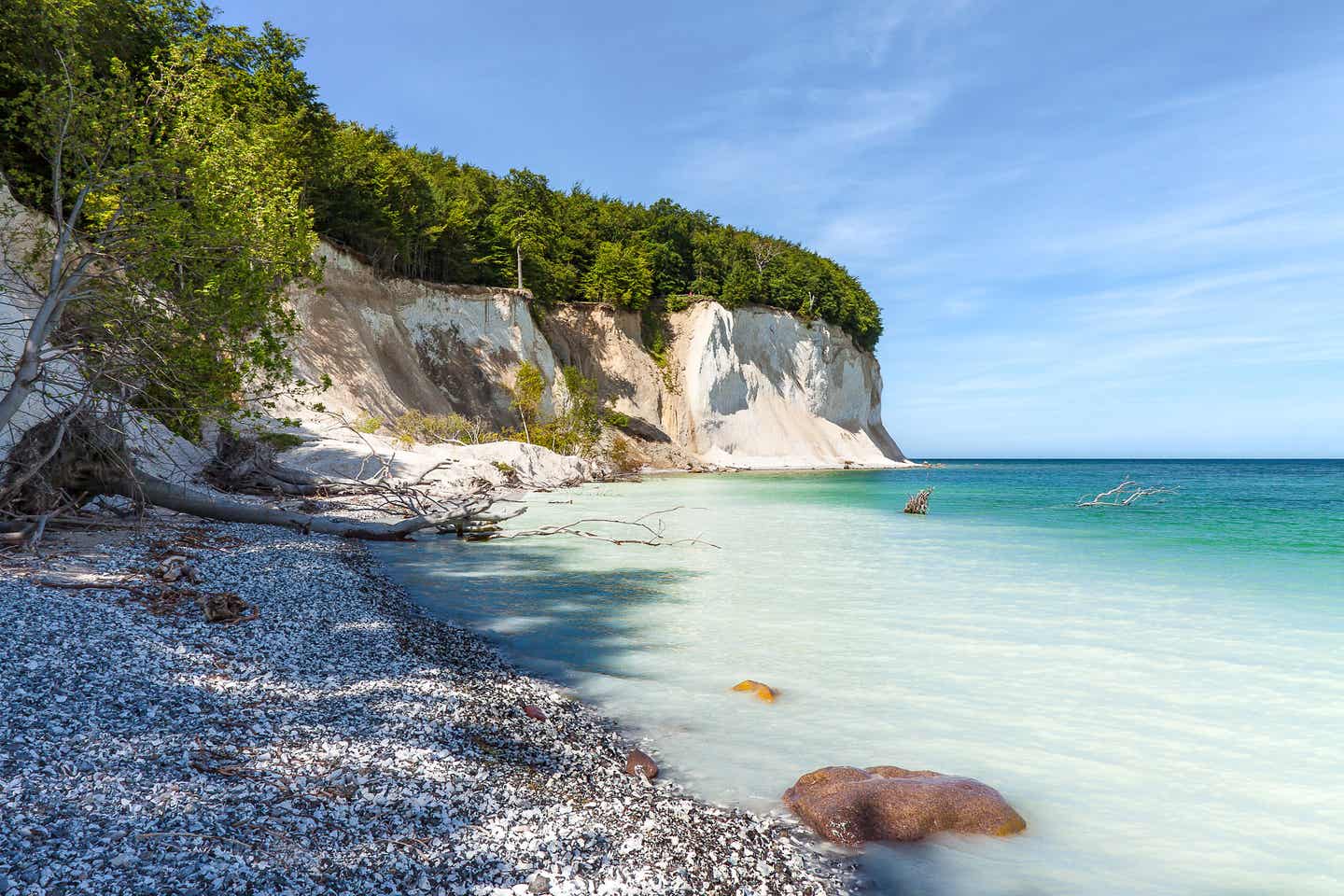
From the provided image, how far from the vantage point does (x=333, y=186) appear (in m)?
32.8

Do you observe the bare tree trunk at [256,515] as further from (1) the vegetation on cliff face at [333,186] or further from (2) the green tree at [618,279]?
(2) the green tree at [618,279]

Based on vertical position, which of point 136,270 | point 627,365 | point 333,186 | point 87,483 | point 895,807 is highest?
point 333,186

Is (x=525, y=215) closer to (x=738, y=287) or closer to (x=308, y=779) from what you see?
(x=738, y=287)

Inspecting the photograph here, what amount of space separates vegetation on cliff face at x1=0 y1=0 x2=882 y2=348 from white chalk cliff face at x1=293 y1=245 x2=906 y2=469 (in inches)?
90.4

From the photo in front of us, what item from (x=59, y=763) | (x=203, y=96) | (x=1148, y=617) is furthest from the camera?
(x=203, y=96)

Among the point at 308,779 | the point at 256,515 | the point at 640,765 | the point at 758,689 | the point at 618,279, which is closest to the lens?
the point at 308,779

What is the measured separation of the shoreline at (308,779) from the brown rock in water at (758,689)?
59.3 inches

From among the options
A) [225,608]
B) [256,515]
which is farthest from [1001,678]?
[256,515]

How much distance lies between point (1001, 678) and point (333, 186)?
35.6 meters

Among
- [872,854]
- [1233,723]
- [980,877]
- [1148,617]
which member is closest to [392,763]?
[872,854]

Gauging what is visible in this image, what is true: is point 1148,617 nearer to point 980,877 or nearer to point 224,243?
point 980,877

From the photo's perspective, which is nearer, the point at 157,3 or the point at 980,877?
the point at 980,877

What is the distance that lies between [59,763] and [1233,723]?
8.30 m

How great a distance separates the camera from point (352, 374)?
30625 mm
